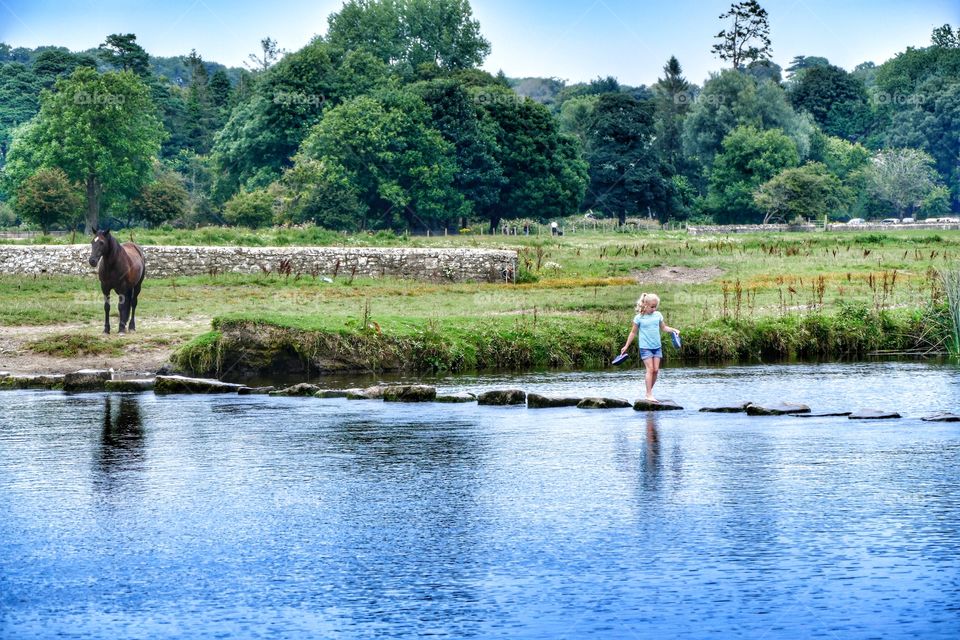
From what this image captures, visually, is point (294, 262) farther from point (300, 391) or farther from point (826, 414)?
point (826, 414)

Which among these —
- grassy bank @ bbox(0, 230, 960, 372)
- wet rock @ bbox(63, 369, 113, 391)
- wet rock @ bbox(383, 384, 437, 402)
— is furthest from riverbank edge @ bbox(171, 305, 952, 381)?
wet rock @ bbox(383, 384, 437, 402)

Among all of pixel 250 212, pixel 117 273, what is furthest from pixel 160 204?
pixel 117 273

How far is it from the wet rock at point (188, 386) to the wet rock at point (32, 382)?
2.62m

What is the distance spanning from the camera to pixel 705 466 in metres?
16.5

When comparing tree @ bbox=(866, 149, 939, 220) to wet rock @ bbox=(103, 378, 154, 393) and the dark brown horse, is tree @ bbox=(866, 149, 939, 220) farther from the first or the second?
wet rock @ bbox=(103, 378, 154, 393)

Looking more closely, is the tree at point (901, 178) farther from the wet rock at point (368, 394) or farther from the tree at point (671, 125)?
the wet rock at point (368, 394)

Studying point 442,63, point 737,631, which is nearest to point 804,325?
point 737,631

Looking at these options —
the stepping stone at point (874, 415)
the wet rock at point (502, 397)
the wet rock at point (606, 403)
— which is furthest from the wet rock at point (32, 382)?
the stepping stone at point (874, 415)

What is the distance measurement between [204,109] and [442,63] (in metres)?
28.8

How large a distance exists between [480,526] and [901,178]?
137 metres

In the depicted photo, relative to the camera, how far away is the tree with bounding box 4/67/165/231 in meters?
97.7

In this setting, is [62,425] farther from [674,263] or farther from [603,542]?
[674,263]

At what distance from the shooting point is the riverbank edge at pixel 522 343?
30094 millimetres

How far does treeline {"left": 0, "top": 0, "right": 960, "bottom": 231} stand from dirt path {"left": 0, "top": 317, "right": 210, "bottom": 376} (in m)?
35.4
